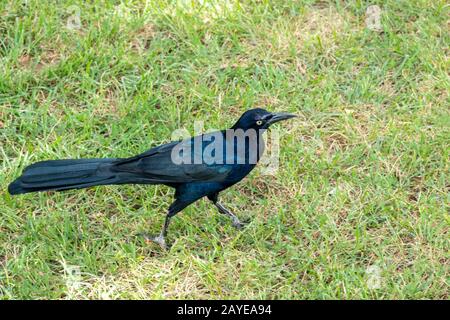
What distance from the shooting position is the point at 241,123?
5.25 metres

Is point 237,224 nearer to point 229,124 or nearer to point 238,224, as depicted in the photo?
point 238,224

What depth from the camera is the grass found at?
504 cm

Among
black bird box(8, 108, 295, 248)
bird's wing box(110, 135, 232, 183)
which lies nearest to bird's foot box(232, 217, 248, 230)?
black bird box(8, 108, 295, 248)

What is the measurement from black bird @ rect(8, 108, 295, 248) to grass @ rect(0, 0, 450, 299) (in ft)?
1.27

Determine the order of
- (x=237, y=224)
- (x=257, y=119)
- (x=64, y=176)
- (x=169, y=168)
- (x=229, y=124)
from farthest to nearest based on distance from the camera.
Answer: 1. (x=229, y=124)
2. (x=237, y=224)
3. (x=257, y=119)
4. (x=169, y=168)
5. (x=64, y=176)

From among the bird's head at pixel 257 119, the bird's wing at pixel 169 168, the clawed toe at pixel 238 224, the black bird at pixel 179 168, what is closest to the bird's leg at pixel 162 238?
the black bird at pixel 179 168

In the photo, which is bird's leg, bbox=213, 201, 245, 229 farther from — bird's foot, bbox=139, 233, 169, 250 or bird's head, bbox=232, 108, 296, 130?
bird's head, bbox=232, 108, 296, 130

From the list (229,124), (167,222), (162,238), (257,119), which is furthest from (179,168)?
(229,124)

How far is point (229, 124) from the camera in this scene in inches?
239

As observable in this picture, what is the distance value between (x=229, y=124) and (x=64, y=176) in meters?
1.55

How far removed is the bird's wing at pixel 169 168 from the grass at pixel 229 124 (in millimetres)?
452

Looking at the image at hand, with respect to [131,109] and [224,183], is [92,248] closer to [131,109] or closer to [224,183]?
[224,183]

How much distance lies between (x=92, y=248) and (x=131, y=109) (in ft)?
4.29
